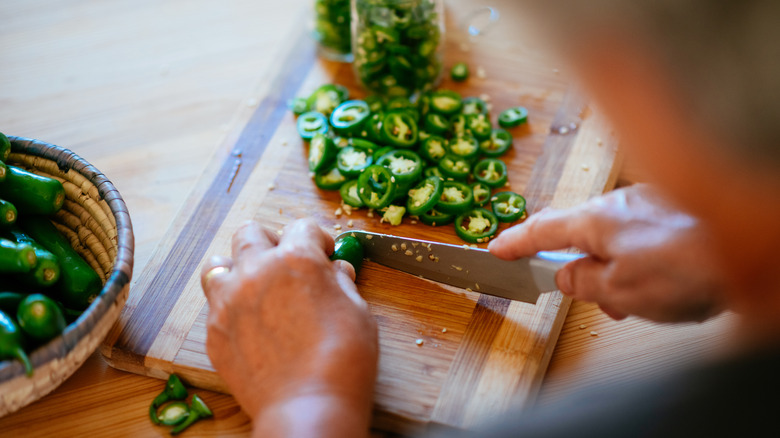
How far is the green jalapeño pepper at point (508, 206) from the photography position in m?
1.65

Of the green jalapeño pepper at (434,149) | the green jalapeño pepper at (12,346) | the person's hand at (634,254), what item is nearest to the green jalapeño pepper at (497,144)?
the green jalapeño pepper at (434,149)

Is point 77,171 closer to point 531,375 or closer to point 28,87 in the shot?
point 28,87

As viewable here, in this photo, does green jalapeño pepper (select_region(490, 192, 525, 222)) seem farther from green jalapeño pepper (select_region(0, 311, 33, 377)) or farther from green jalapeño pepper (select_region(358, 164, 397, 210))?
green jalapeño pepper (select_region(0, 311, 33, 377))

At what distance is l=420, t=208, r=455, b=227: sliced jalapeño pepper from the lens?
1656mm

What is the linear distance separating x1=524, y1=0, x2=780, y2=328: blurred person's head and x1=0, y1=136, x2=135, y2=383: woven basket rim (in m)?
0.92

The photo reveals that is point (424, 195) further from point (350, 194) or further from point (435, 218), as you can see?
point (350, 194)

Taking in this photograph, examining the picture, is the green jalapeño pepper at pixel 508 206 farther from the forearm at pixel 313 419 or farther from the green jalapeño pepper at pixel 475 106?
the forearm at pixel 313 419

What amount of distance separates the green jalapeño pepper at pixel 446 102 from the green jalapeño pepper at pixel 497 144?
0.13 m

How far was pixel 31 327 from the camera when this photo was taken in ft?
3.92

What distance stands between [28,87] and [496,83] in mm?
1454

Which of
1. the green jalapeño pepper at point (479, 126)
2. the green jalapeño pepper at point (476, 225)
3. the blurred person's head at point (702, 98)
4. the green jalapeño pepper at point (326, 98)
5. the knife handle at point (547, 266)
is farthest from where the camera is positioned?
the green jalapeño pepper at point (326, 98)

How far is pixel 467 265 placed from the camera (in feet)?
4.82

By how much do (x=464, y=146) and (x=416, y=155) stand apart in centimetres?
14

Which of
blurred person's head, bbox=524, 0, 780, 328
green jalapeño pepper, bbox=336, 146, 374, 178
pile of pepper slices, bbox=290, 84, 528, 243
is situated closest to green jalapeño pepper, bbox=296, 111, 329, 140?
pile of pepper slices, bbox=290, 84, 528, 243
